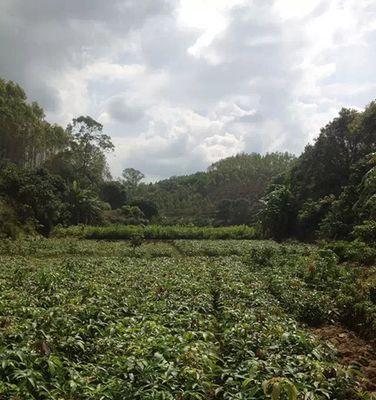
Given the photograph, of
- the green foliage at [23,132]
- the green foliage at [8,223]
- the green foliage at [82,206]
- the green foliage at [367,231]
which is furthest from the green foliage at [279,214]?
the green foliage at [23,132]

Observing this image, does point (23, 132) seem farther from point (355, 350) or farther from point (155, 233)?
point (355, 350)

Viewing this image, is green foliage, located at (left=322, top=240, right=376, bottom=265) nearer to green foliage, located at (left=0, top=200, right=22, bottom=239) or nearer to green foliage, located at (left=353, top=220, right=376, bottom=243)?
green foliage, located at (left=353, top=220, right=376, bottom=243)

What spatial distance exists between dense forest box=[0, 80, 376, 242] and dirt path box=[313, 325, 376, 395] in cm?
803

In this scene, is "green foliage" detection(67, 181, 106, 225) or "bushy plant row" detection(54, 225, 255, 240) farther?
"green foliage" detection(67, 181, 106, 225)

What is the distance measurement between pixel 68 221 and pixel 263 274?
108 ft

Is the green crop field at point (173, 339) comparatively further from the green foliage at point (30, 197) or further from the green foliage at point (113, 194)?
the green foliage at point (113, 194)

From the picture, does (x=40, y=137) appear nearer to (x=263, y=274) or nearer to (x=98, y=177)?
(x=98, y=177)

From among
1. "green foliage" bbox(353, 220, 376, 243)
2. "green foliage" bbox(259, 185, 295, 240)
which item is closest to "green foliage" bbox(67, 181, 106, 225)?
"green foliage" bbox(259, 185, 295, 240)

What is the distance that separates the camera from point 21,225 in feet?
104

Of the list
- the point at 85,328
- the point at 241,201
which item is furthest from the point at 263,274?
the point at 241,201

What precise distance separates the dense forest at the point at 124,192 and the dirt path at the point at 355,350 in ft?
26.3

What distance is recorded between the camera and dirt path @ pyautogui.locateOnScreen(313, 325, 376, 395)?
6011 millimetres

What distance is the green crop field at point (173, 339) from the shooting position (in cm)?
458

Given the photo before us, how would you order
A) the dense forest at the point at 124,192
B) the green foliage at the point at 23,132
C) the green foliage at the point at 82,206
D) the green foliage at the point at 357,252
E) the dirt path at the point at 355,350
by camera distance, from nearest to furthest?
the dirt path at the point at 355,350 < the green foliage at the point at 357,252 < the dense forest at the point at 124,192 < the green foliage at the point at 23,132 < the green foliage at the point at 82,206
